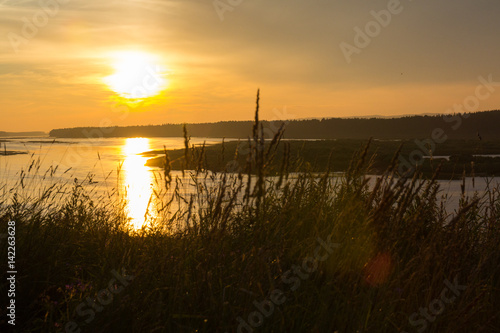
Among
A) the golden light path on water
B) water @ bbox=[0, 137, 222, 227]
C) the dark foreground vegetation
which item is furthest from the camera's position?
the golden light path on water

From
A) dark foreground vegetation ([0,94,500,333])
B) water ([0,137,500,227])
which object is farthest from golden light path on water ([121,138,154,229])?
dark foreground vegetation ([0,94,500,333])

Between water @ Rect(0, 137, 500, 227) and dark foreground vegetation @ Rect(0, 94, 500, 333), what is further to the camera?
water @ Rect(0, 137, 500, 227)

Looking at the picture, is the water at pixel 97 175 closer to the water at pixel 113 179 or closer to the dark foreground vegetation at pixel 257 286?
the water at pixel 113 179

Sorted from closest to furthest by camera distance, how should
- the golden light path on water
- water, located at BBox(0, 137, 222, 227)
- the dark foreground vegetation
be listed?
the dark foreground vegetation, water, located at BBox(0, 137, 222, 227), the golden light path on water

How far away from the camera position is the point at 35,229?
4.21 metres

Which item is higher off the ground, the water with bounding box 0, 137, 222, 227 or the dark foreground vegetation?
the water with bounding box 0, 137, 222, 227

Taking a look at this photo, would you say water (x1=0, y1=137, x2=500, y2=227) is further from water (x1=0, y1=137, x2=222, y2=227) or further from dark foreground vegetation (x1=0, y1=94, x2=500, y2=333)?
dark foreground vegetation (x1=0, y1=94, x2=500, y2=333)

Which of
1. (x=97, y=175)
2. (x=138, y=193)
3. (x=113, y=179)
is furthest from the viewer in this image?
(x=97, y=175)

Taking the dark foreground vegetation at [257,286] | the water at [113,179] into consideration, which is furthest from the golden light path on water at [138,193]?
the dark foreground vegetation at [257,286]

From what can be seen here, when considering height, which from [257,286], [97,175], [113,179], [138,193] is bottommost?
[257,286]

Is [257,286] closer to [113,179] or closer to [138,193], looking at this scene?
[138,193]

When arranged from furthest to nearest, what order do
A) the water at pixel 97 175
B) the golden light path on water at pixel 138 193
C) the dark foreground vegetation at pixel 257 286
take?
the golden light path on water at pixel 138 193 → the water at pixel 97 175 → the dark foreground vegetation at pixel 257 286

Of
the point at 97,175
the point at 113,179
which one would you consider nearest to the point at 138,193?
the point at 113,179

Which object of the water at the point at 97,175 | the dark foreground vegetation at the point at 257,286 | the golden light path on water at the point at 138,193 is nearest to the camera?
the dark foreground vegetation at the point at 257,286
